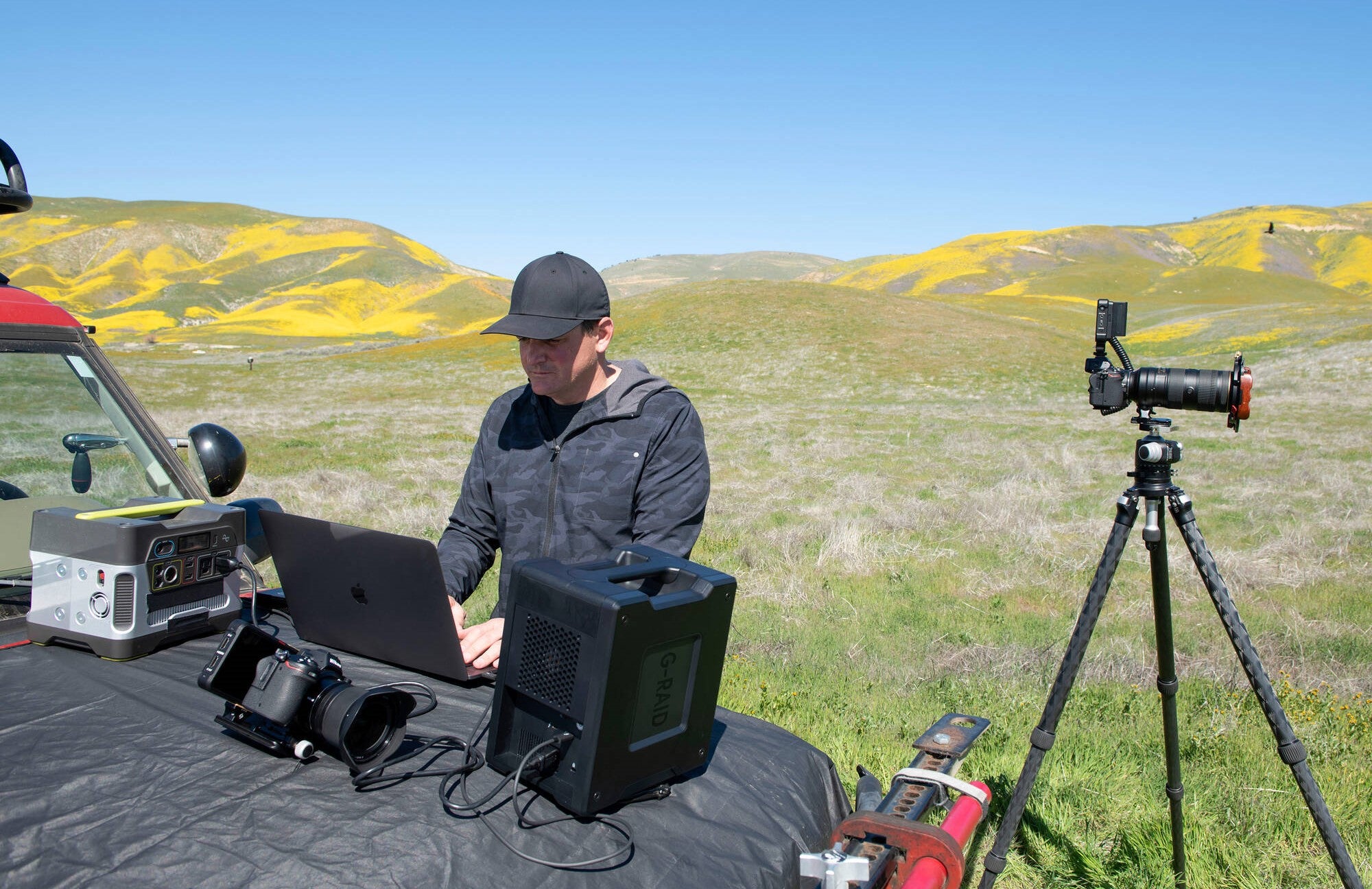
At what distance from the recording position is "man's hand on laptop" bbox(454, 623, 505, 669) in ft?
7.78

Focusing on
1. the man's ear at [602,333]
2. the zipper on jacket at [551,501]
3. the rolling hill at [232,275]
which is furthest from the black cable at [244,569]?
the rolling hill at [232,275]

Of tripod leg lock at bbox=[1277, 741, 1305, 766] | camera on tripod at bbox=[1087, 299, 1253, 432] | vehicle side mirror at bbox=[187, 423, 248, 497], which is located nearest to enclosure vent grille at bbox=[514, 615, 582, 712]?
vehicle side mirror at bbox=[187, 423, 248, 497]

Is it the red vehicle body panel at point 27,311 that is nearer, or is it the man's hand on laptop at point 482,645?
the man's hand on laptop at point 482,645

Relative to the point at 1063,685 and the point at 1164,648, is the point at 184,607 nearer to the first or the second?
the point at 1063,685

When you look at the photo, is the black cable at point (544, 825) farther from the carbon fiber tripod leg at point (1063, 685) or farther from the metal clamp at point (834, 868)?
the carbon fiber tripod leg at point (1063, 685)

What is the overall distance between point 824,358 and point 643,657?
120 ft

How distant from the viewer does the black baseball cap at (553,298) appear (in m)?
3.00

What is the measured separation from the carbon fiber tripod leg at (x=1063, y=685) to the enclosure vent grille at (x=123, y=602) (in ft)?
8.61

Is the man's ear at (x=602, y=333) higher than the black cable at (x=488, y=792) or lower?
higher

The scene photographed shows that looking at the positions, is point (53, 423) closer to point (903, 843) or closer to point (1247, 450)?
point (903, 843)

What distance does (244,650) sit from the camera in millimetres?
2041

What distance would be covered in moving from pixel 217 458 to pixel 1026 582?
245 inches

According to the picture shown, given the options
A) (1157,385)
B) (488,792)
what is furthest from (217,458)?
(1157,385)

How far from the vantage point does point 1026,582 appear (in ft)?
24.8
